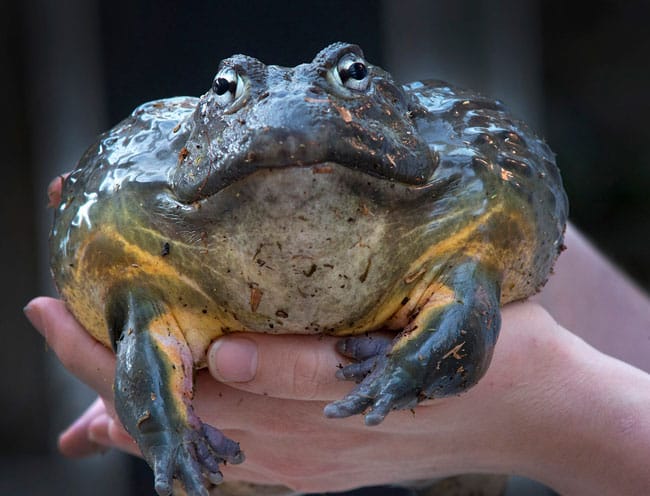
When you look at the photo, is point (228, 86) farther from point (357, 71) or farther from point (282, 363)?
point (282, 363)

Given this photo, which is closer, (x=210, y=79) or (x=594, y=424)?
(x=594, y=424)

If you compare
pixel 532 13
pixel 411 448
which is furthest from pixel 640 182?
pixel 411 448

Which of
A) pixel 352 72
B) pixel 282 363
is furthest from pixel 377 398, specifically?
pixel 352 72

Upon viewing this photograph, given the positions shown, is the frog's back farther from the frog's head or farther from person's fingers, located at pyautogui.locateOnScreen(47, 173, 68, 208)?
person's fingers, located at pyautogui.locateOnScreen(47, 173, 68, 208)

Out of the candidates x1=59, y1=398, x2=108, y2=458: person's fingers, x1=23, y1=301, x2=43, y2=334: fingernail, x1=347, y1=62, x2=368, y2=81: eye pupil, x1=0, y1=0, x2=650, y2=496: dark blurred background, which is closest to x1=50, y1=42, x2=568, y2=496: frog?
x1=347, y1=62, x2=368, y2=81: eye pupil

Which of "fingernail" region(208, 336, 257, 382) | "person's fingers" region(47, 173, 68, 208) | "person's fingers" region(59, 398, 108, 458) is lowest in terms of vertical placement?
"person's fingers" region(59, 398, 108, 458)

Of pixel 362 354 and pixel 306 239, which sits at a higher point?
pixel 306 239
